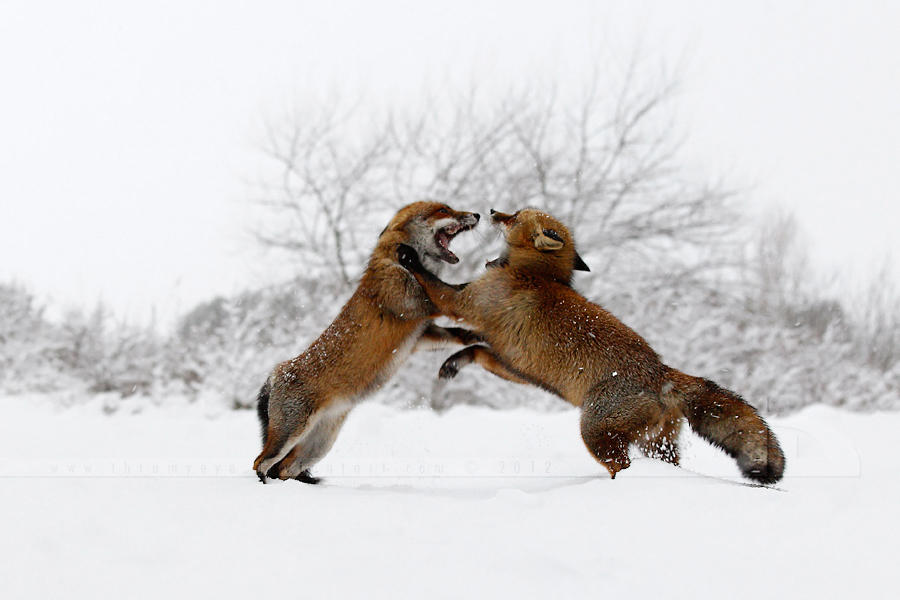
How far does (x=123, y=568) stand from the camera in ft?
8.74

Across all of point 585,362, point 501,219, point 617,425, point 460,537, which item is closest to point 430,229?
point 501,219

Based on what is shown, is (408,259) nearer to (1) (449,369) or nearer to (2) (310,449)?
(1) (449,369)

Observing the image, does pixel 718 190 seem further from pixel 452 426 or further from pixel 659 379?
pixel 659 379

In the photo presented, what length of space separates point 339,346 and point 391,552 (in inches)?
83.4

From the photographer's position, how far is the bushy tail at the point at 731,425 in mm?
4039

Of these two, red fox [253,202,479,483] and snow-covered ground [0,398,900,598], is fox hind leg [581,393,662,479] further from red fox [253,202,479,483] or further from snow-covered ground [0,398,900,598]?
red fox [253,202,479,483]

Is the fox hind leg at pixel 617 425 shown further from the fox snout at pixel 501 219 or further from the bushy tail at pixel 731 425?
the fox snout at pixel 501 219

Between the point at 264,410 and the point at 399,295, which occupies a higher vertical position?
the point at 399,295

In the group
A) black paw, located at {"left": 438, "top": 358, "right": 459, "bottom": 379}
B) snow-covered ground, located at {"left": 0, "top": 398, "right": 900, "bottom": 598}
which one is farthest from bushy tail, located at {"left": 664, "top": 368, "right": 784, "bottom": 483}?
black paw, located at {"left": 438, "top": 358, "right": 459, "bottom": 379}

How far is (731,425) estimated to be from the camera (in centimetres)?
414

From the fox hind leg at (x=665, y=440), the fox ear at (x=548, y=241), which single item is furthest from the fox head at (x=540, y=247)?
the fox hind leg at (x=665, y=440)

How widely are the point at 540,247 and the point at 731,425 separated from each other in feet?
5.43

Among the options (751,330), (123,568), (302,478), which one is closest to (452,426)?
(302,478)

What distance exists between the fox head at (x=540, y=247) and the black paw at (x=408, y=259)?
21.4 inches
